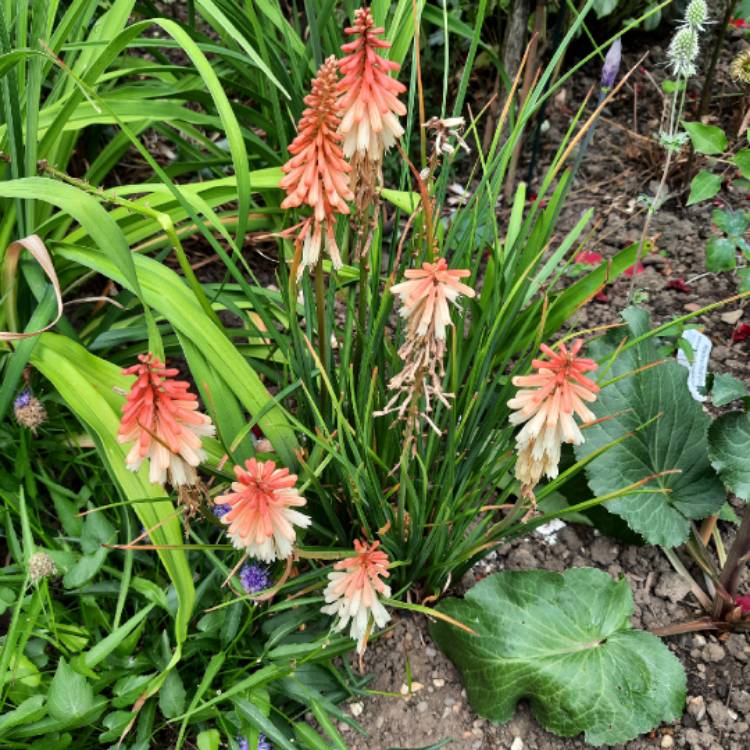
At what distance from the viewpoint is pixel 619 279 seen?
9.15ft

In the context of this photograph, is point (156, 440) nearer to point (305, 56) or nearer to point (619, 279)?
point (305, 56)

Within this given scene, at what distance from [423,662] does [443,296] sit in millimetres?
1046

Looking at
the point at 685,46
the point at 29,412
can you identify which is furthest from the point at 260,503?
the point at 685,46

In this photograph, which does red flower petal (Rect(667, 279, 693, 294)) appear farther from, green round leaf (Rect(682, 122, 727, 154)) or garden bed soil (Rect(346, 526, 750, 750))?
garden bed soil (Rect(346, 526, 750, 750))

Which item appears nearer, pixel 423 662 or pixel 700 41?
pixel 423 662

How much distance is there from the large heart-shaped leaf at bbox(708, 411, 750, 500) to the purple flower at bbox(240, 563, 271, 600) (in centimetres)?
102

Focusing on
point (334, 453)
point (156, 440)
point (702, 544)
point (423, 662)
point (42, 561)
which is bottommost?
point (423, 662)

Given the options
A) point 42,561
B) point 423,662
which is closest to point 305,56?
point 42,561

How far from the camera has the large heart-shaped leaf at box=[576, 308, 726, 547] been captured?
6.73 ft

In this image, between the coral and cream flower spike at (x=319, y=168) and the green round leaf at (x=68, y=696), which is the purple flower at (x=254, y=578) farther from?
the coral and cream flower spike at (x=319, y=168)

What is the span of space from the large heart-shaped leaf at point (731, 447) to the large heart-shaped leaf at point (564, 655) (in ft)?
1.10

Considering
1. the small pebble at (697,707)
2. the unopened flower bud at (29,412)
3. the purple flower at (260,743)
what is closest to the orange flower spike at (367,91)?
the unopened flower bud at (29,412)

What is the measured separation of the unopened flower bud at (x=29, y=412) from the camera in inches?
78.4

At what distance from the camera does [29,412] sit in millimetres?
1993
